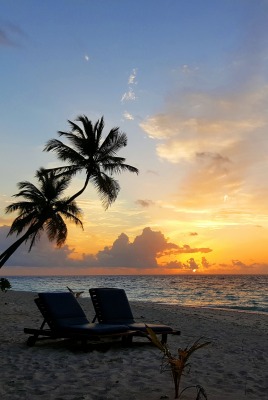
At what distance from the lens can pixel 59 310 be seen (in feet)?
28.4

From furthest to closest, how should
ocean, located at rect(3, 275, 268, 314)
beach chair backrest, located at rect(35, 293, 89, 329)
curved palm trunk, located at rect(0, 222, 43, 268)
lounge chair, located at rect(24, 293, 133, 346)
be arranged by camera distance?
ocean, located at rect(3, 275, 268, 314) < curved palm trunk, located at rect(0, 222, 43, 268) < beach chair backrest, located at rect(35, 293, 89, 329) < lounge chair, located at rect(24, 293, 133, 346)

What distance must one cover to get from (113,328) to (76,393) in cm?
300

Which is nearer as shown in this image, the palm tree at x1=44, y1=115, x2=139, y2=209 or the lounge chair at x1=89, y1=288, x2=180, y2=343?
the lounge chair at x1=89, y1=288, x2=180, y2=343

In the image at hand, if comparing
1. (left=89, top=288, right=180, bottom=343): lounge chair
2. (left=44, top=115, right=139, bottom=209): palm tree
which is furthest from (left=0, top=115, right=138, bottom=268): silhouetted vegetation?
(left=89, top=288, right=180, bottom=343): lounge chair

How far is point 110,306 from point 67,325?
132 centimetres

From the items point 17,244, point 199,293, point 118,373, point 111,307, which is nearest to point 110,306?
point 111,307

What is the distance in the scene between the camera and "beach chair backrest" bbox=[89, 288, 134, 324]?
928 centimetres

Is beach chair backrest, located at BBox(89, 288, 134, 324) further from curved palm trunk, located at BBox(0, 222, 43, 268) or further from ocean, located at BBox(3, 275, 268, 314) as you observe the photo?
ocean, located at BBox(3, 275, 268, 314)

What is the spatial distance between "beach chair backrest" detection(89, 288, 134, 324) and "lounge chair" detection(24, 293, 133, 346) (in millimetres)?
520

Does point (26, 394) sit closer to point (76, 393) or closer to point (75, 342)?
point (76, 393)

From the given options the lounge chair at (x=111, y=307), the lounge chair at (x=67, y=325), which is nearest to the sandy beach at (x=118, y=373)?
the lounge chair at (x=67, y=325)

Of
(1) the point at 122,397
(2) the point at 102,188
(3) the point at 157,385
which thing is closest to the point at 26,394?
(1) the point at 122,397

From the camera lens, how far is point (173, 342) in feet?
31.8

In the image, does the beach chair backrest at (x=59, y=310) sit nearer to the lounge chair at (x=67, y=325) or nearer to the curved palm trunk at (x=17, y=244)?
the lounge chair at (x=67, y=325)
